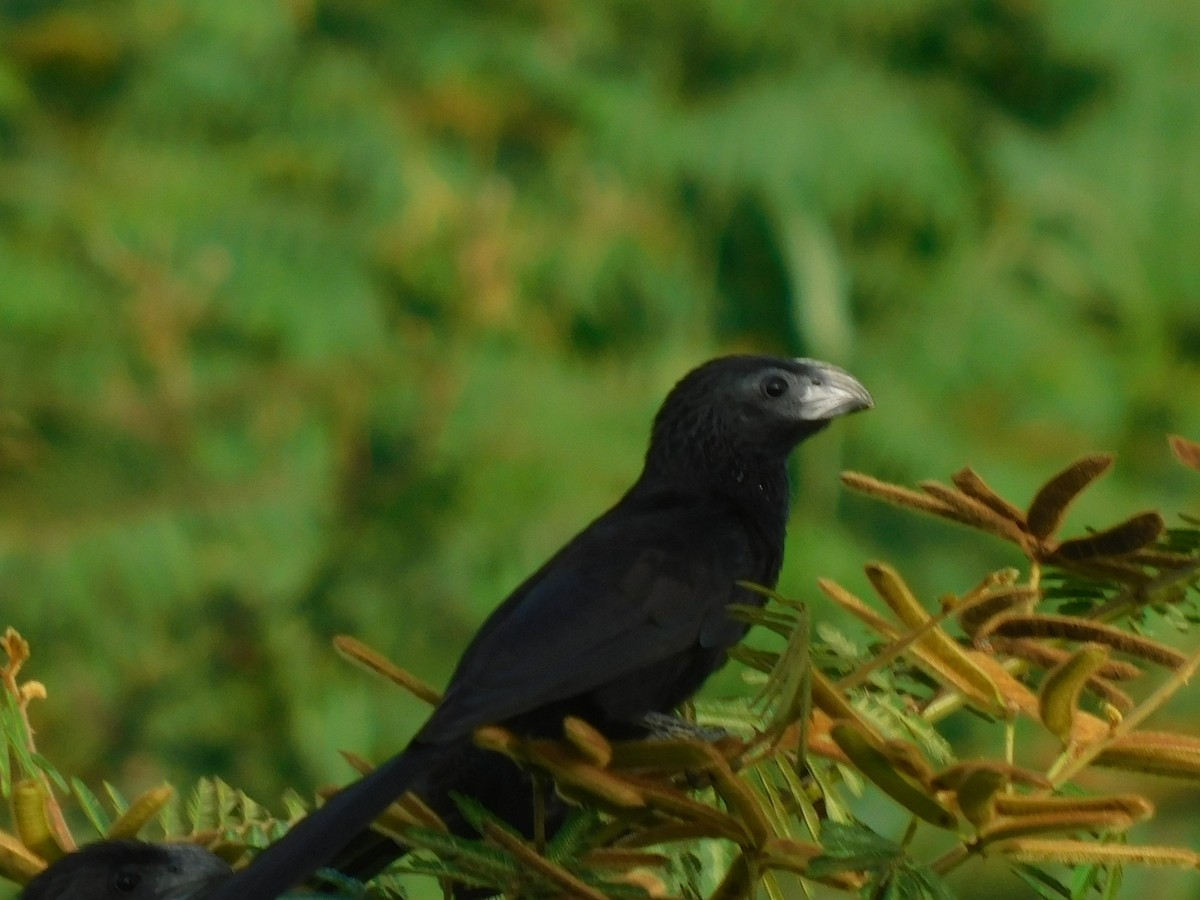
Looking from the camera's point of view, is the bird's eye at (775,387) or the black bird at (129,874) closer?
the black bird at (129,874)

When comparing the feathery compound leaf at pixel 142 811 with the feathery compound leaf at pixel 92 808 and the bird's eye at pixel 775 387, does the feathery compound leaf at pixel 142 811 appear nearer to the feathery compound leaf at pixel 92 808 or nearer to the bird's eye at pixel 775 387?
the feathery compound leaf at pixel 92 808

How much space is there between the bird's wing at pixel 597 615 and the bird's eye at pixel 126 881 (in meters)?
0.31

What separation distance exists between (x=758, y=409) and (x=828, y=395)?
0.34 ft

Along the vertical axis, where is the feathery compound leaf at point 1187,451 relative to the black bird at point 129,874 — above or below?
above

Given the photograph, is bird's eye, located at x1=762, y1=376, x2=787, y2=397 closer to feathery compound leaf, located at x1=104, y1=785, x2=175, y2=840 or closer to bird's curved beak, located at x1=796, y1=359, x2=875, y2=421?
bird's curved beak, located at x1=796, y1=359, x2=875, y2=421

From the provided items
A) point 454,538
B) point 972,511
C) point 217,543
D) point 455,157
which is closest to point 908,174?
point 455,157

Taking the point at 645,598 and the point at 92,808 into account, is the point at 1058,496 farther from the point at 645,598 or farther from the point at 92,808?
the point at 92,808

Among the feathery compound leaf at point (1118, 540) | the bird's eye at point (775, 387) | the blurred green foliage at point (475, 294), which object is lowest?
the blurred green foliage at point (475, 294)

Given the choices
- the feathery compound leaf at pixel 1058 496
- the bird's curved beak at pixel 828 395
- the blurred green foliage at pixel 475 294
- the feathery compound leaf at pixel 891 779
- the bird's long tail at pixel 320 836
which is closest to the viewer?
the feathery compound leaf at pixel 891 779

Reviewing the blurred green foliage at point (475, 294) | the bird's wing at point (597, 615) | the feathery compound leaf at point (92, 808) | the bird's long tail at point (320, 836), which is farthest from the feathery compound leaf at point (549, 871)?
the blurred green foliage at point (475, 294)

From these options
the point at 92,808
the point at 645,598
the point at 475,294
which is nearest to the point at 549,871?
the point at 92,808

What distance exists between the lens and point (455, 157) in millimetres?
7973

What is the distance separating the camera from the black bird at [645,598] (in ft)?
5.27

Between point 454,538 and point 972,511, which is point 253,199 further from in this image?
point 972,511
